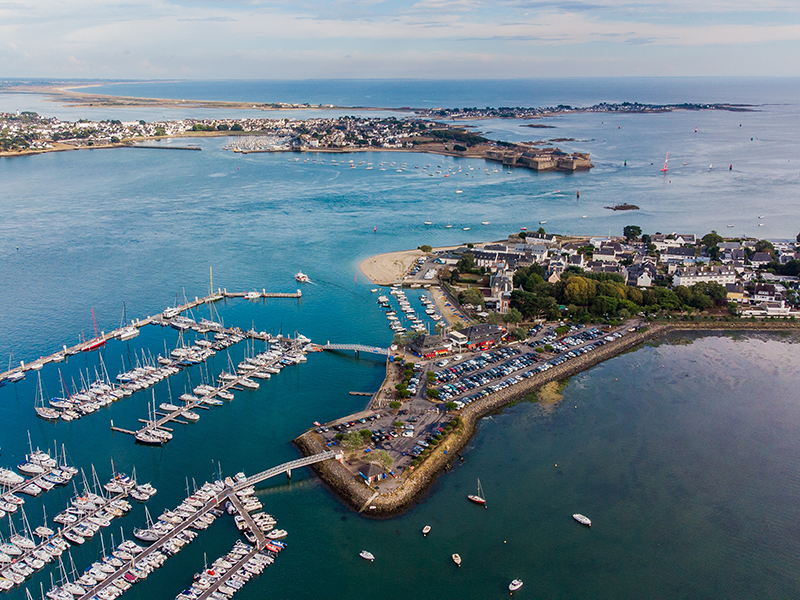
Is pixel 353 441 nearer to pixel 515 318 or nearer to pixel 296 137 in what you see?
pixel 515 318

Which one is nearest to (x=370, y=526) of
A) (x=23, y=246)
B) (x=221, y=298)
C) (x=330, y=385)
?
(x=330, y=385)

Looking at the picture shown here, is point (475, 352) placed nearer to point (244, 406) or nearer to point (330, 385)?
point (330, 385)

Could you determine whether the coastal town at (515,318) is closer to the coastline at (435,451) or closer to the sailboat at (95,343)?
the coastline at (435,451)

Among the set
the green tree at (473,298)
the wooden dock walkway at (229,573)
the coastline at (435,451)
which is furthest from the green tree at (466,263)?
the wooden dock walkway at (229,573)

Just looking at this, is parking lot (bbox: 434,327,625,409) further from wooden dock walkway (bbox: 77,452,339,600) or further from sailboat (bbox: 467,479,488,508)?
wooden dock walkway (bbox: 77,452,339,600)

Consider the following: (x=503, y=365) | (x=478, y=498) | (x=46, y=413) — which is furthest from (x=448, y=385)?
(x=46, y=413)
